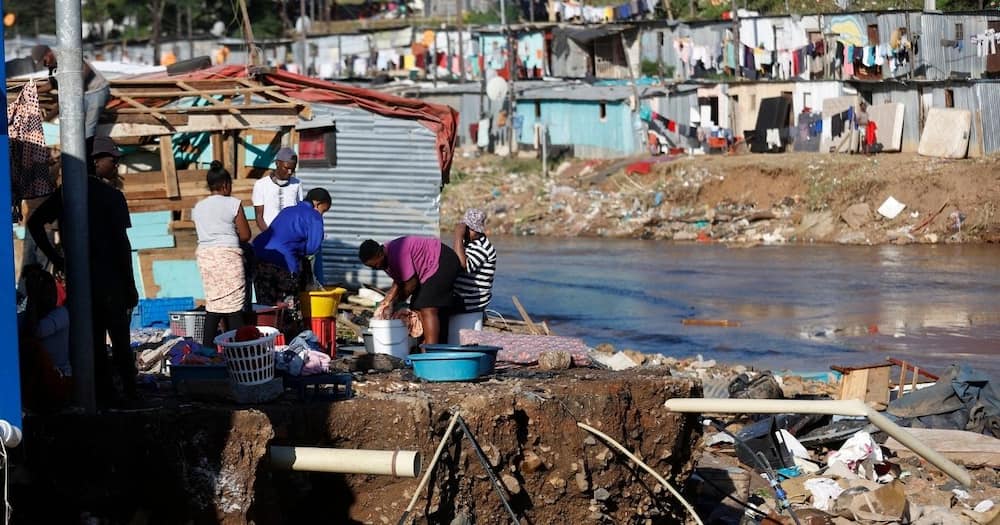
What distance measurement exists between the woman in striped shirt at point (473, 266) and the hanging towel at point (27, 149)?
345cm

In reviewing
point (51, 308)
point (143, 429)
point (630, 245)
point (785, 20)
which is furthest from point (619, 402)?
point (785, 20)

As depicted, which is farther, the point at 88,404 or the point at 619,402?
the point at 619,402

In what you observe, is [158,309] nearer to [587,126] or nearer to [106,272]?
[106,272]

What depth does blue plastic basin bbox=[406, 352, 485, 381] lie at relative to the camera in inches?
301

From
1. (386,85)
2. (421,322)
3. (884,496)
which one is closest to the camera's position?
(884,496)

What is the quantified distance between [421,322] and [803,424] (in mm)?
3043

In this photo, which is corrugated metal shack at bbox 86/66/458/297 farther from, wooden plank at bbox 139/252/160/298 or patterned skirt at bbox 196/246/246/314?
patterned skirt at bbox 196/246/246/314

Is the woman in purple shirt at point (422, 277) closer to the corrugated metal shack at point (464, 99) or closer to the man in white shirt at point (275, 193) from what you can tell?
the man in white shirt at point (275, 193)

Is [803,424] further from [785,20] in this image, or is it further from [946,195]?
[785,20]

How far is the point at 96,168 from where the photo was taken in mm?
7367

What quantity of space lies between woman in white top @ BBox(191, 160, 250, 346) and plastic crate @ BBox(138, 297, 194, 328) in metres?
2.78

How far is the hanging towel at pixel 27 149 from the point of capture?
638 cm

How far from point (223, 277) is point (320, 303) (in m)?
0.80

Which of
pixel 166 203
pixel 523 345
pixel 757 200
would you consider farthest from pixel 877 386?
pixel 757 200
